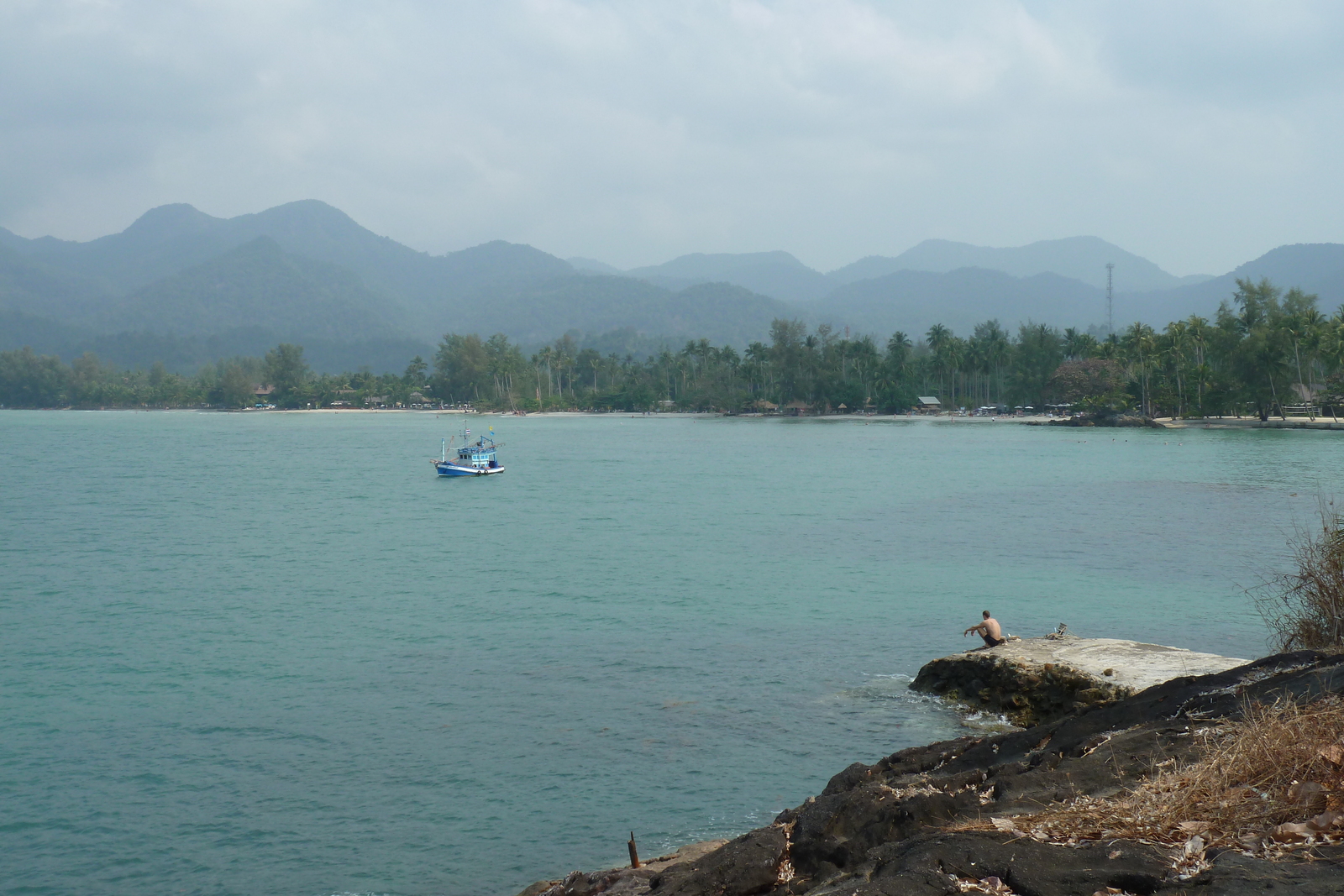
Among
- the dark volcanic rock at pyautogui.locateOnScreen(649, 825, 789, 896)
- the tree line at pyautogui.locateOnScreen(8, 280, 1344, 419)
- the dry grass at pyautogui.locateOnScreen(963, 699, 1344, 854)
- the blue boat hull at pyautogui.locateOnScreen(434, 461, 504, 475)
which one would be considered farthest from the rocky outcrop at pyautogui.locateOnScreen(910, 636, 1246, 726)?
the tree line at pyautogui.locateOnScreen(8, 280, 1344, 419)

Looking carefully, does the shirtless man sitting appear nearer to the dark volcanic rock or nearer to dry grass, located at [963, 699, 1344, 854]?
the dark volcanic rock

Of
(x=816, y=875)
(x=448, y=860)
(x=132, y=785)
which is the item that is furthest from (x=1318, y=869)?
(x=132, y=785)

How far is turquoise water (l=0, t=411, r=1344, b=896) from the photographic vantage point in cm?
1287

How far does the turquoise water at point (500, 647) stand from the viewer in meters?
12.9

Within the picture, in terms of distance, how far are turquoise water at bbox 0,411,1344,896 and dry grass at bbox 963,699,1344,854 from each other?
6909 mm

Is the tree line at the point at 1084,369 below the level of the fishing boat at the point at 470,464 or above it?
above

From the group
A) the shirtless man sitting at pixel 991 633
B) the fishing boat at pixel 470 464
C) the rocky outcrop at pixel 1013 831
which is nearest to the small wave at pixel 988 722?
the shirtless man sitting at pixel 991 633

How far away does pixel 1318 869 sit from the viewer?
5375 millimetres

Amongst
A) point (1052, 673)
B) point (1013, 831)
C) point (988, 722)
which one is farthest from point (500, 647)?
point (1013, 831)

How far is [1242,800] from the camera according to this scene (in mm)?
6219

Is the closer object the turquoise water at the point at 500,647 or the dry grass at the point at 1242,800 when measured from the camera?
the dry grass at the point at 1242,800

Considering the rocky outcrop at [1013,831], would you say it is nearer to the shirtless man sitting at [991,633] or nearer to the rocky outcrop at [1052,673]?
the rocky outcrop at [1052,673]

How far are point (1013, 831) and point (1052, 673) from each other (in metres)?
10.5

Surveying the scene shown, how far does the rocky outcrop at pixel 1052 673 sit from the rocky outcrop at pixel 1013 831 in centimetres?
495
